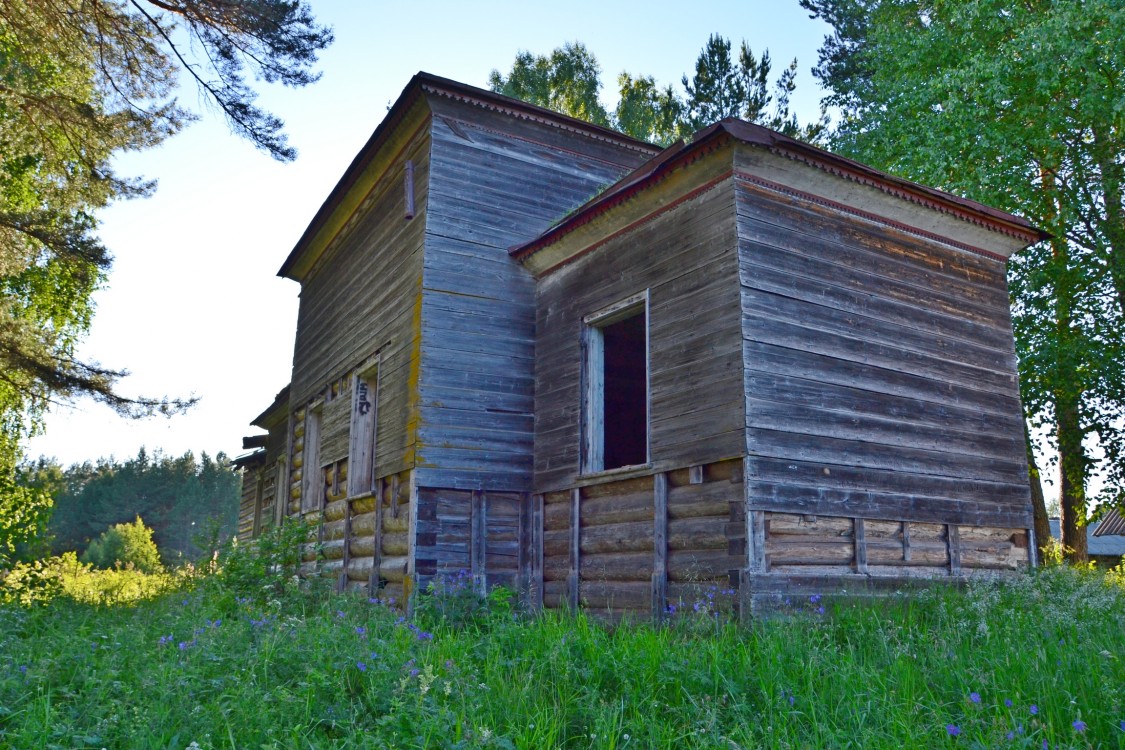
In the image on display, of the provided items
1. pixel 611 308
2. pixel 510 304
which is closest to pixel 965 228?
pixel 611 308

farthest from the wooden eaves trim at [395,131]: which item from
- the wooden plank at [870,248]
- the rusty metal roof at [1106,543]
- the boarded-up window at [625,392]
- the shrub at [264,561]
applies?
the rusty metal roof at [1106,543]

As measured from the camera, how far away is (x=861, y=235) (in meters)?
9.34

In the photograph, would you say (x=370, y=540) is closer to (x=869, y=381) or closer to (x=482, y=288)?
(x=482, y=288)

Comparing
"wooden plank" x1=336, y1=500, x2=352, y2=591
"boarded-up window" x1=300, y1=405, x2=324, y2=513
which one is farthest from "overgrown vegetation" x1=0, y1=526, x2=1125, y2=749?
"boarded-up window" x1=300, y1=405, x2=324, y2=513

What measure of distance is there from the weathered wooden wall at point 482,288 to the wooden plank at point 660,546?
107 inches

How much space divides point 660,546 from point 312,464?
28.8ft

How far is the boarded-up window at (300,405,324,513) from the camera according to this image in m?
14.9

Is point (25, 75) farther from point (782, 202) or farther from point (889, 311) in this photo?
point (889, 311)

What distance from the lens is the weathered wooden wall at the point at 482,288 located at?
1073 centimetres

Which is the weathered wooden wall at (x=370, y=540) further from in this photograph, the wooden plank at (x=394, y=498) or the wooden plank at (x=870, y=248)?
the wooden plank at (x=870, y=248)

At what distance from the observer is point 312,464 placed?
15430 mm

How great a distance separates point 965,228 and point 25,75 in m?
14.6

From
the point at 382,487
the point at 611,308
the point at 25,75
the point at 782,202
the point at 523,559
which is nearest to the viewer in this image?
the point at 782,202

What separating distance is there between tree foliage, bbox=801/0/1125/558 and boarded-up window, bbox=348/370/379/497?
11.0 meters
